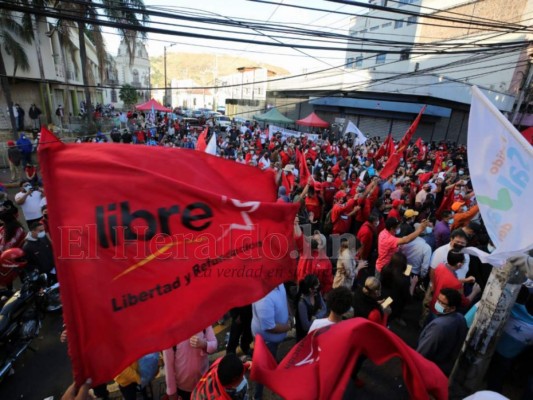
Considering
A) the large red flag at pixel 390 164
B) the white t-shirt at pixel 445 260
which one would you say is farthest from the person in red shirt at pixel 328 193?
the white t-shirt at pixel 445 260

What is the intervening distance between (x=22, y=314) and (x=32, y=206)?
2739 millimetres

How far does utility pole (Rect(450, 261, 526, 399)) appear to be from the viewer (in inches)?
123

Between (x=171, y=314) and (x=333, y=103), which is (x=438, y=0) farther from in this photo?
(x=171, y=314)

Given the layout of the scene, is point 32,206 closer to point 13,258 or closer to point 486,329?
point 13,258

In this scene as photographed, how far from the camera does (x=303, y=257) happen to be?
439 centimetres

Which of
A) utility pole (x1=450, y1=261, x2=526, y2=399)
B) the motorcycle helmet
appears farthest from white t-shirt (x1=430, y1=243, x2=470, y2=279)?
the motorcycle helmet

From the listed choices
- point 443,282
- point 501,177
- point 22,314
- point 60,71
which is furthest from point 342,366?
point 60,71

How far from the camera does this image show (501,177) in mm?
2391

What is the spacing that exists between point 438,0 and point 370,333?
3653cm

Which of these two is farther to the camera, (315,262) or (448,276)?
(315,262)

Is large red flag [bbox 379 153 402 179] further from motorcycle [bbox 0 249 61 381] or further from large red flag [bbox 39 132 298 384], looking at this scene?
motorcycle [bbox 0 249 61 381]

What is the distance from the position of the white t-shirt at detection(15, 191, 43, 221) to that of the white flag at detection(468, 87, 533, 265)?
23.7 ft

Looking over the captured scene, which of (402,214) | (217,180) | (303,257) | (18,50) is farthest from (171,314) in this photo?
(18,50)

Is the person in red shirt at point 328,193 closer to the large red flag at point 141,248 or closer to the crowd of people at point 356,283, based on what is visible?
the crowd of people at point 356,283
